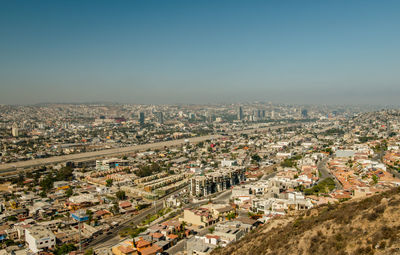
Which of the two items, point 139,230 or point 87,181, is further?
point 87,181

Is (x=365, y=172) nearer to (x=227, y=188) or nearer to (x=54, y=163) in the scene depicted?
(x=227, y=188)

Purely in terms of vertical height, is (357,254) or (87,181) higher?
(357,254)

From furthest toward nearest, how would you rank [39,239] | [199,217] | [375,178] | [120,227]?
1. [375,178]
2. [120,227]
3. [199,217]
4. [39,239]

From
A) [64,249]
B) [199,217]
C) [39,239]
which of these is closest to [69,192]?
[39,239]

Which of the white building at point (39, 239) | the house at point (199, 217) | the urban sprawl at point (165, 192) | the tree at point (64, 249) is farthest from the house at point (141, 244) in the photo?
the white building at point (39, 239)

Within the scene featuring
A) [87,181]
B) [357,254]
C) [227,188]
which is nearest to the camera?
[357,254]

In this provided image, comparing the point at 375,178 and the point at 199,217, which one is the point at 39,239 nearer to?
the point at 199,217

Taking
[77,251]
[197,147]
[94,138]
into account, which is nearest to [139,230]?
[77,251]
